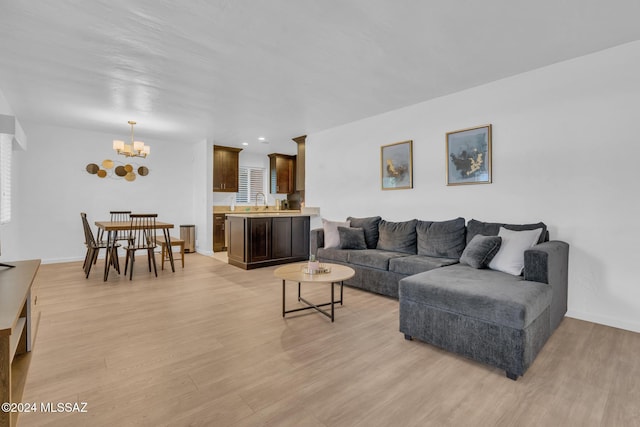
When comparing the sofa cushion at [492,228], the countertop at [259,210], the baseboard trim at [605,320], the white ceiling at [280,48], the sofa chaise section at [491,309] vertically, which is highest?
the white ceiling at [280,48]

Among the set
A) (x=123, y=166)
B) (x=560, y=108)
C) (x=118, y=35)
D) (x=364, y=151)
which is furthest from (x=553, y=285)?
(x=123, y=166)

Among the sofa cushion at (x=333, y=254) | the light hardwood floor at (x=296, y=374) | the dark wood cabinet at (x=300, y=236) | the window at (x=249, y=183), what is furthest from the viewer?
the window at (x=249, y=183)

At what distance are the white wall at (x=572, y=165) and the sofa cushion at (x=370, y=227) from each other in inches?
29.1

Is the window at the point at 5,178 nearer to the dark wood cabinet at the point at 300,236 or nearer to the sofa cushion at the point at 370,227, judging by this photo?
the dark wood cabinet at the point at 300,236

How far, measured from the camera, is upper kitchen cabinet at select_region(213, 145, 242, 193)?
23.8 ft

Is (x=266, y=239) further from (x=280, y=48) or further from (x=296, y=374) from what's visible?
(x=296, y=374)

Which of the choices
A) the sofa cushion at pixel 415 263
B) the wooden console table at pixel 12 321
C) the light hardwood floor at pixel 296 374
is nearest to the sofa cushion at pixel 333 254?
the sofa cushion at pixel 415 263

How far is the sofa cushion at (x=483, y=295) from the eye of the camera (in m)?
1.99

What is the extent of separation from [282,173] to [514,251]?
6.41 metres

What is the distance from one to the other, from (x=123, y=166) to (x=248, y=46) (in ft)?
16.4

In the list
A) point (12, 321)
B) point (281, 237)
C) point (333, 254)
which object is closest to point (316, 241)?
point (333, 254)

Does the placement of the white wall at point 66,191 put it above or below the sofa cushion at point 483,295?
above

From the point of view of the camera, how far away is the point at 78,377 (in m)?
1.96

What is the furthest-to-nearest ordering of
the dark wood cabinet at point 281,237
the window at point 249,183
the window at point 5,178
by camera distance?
the window at point 249,183 → the dark wood cabinet at point 281,237 → the window at point 5,178
